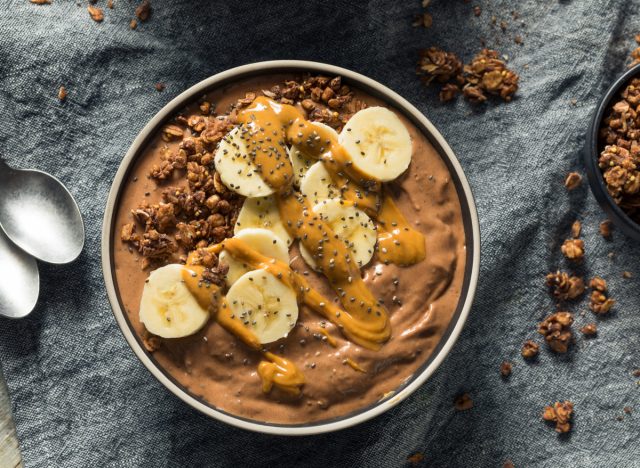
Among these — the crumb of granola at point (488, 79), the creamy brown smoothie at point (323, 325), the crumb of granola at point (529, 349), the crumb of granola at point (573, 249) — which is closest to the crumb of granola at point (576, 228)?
the crumb of granola at point (573, 249)

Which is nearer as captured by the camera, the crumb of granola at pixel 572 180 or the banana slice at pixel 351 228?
the banana slice at pixel 351 228

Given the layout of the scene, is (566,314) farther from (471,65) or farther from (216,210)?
(216,210)

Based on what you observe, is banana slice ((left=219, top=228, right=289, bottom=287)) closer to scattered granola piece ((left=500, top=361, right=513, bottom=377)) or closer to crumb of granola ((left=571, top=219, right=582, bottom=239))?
scattered granola piece ((left=500, top=361, right=513, bottom=377))

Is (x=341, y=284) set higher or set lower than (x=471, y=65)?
lower

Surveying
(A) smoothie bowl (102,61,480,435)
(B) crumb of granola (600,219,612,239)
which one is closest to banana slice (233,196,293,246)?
(A) smoothie bowl (102,61,480,435)

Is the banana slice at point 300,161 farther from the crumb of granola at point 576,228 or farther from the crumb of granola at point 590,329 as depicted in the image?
the crumb of granola at point 590,329

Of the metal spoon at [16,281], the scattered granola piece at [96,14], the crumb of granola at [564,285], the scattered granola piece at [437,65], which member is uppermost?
the scattered granola piece at [437,65]

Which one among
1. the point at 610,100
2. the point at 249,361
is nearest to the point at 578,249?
the point at 610,100
